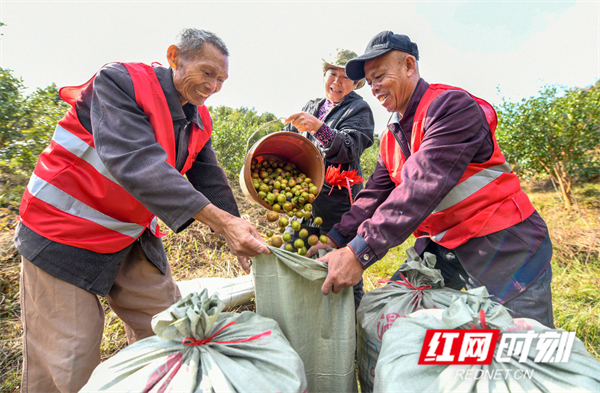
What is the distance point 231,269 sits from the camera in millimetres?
3965

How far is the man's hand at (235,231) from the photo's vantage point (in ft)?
4.45

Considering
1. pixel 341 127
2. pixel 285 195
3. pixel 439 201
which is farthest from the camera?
pixel 341 127

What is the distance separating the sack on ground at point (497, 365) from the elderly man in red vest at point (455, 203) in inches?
14.8

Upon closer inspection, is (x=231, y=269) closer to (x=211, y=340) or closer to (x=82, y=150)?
(x=82, y=150)

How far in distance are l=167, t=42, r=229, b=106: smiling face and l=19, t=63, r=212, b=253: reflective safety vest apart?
144mm

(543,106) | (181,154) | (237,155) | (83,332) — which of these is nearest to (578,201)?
(543,106)

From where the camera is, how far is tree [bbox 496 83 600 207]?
19.5 ft

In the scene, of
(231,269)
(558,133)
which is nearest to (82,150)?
(231,269)

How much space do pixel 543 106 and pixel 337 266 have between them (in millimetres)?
7344

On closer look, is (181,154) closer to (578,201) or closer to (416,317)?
(416,317)

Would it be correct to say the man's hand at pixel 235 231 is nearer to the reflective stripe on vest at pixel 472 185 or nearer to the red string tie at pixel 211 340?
the red string tie at pixel 211 340

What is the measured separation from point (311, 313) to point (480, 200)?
102cm

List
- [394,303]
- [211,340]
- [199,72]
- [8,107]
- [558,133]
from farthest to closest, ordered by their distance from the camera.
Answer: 1. [558,133]
2. [8,107]
3. [199,72]
4. [394,303]
5. [211,340]

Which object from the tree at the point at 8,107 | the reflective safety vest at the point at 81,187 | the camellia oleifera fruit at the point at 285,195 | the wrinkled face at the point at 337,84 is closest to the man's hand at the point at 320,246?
the camellia oleifera fruit at the point at 285,195
